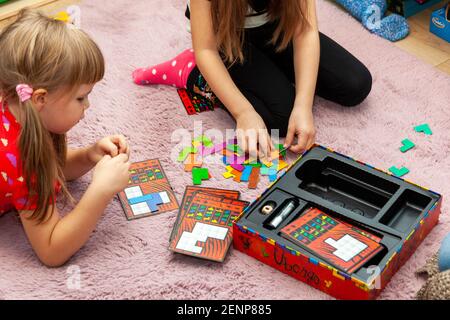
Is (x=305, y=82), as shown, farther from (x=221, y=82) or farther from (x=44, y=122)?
(x=44, y=122)

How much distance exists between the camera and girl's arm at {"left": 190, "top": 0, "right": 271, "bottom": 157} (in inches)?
58.8

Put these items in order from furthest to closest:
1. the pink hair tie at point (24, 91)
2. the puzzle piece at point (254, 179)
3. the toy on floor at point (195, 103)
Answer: the toy on floor at point (195, 103) → the puzzle piece at point (254, 179) → the pink hair tie at point (24, 91)

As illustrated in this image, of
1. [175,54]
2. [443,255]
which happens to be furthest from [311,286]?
[175,54]

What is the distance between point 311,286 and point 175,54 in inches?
37.0

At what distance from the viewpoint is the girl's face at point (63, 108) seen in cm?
115

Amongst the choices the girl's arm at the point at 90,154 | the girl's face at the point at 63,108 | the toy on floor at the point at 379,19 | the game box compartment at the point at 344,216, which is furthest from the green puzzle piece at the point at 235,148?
the toy on floor at the point at 379,19

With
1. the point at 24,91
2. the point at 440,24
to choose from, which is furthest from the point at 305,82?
the point at 24,91

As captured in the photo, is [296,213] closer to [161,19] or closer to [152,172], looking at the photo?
[152,172]

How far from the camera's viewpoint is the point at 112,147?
1.31 metres

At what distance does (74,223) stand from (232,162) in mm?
453

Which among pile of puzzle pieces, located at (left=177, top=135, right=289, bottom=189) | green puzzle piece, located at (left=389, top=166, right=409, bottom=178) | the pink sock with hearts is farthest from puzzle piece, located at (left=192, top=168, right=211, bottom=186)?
green puzzle piece, located at (left=389, top=166, right=409, bottom=178)

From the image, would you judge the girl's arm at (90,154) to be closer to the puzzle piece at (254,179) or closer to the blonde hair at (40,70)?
the blonde hair at (40,70)

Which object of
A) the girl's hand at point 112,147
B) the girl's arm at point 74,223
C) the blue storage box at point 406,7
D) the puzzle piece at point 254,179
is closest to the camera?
the girl's arm at point 74,223

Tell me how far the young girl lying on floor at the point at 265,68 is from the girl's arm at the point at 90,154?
12.6 inches
